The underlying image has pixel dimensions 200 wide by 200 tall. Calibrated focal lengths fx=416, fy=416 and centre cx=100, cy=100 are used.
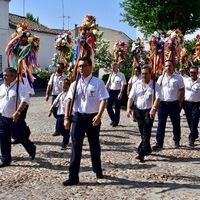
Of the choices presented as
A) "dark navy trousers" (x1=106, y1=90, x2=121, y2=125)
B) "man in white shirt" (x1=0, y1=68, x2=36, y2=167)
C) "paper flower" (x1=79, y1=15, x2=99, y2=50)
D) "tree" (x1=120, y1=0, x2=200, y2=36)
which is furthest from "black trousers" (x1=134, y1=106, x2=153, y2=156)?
"tree" (x1=120, y1=0, x2=200, y2=36)

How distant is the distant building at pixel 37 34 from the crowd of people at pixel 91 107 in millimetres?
21351

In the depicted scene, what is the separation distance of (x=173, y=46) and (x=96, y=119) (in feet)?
15.1

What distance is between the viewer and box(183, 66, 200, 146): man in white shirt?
859cm

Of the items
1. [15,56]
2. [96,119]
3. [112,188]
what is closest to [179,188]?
[112,188]

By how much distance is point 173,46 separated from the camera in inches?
377

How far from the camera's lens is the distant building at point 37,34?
30375 millimetres

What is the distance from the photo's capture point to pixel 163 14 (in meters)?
20.9

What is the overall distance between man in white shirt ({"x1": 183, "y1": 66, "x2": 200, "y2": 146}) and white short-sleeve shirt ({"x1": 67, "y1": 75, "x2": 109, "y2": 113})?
132 inches

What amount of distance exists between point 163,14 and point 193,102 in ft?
42.8

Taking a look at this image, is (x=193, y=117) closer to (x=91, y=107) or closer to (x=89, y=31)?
(x=89, y=31)

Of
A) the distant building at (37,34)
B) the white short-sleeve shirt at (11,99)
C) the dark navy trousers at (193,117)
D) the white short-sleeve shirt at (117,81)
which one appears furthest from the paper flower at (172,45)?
the distant building at (37,34)

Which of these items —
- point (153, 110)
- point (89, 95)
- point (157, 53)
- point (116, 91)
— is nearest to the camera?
point (89, 95)

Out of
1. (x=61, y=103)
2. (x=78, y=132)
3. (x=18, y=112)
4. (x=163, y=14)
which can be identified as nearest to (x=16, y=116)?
(x=18, y=112)

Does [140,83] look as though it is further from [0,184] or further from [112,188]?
[0,184]
